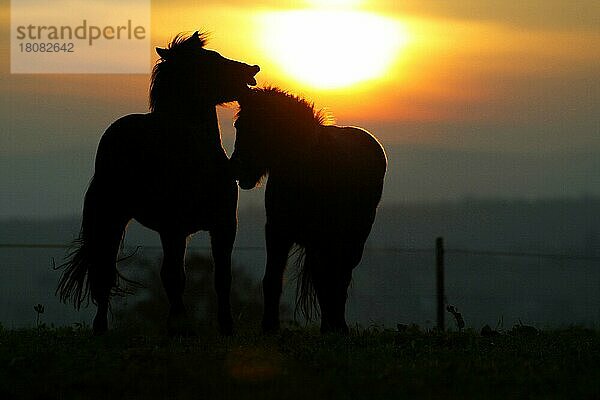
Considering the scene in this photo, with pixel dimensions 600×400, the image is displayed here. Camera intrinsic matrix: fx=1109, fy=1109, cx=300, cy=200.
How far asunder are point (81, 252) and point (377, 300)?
5722 cm

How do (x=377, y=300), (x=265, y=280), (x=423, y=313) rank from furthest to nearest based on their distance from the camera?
(x=423, y=313)
(x=377, y=300)
(x=265, y=280)

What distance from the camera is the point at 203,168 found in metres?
11.4

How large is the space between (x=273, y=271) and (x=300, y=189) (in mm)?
943

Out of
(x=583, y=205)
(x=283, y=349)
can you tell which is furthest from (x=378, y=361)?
(x=583, y=205)

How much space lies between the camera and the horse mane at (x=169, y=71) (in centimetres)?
1156

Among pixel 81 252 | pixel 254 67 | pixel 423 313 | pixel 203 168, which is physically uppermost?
pixel 254 67

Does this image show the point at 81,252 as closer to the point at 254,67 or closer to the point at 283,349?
the point at 254,67

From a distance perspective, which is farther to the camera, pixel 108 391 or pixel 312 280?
pixel 312 280

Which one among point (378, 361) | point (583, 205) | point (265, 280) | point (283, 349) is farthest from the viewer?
point (583, 205)

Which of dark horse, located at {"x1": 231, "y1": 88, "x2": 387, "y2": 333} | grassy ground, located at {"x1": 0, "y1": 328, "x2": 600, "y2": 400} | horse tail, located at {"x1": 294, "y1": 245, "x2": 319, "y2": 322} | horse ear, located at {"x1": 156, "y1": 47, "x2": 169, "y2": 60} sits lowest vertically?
grassy ground, located at {"x1": 0, "y1": 328, "x2": 600, "y2": 400}

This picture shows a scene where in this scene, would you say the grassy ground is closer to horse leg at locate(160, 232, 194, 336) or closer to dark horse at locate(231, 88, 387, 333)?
horse leg at locate(160, 232, 194, 336)

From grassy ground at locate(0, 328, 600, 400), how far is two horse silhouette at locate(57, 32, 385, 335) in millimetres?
977

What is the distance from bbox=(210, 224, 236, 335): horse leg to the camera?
11383mm

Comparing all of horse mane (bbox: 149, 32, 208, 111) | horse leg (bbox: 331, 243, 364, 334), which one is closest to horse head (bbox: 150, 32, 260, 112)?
horse mane (bbox: 149, 32, 208, 111)
